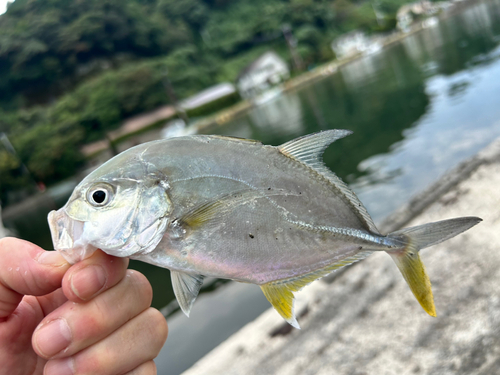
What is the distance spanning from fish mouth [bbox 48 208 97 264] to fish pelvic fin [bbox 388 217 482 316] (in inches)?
50.5

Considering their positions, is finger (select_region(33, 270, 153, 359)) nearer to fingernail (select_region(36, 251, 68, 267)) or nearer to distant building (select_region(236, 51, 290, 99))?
fingernail (select_region(36, 251, 68, 267))

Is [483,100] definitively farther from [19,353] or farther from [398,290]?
[19,353]

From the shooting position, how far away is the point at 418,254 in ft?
4.62

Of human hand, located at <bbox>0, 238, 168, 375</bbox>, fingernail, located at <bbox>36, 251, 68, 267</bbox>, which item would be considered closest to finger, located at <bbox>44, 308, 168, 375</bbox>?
human hand, located at <bbox>0, 238, 168, 375</bbox>

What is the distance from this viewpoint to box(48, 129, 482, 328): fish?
127 centimetres

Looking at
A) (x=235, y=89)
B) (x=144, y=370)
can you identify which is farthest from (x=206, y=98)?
(x=144, y=370)

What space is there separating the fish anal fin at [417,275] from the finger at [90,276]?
4.19ft

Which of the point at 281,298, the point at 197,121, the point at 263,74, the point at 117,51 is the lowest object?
the point at 281,298

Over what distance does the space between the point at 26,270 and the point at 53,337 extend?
13.9 inches

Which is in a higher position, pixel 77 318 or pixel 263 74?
pixel 263 74

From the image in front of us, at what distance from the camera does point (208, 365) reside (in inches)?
127

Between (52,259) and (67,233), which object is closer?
(67,233)

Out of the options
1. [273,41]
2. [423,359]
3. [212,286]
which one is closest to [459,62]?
[212,286]

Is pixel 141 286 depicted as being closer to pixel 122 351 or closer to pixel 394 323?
pixel 122 351
